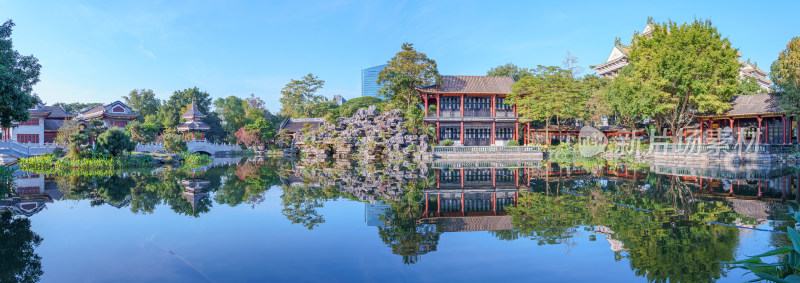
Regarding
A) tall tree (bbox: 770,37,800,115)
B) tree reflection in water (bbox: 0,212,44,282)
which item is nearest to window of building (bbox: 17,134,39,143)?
tree reflection in water (bbox: 0,212,44,282)

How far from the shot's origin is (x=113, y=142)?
19641 mm

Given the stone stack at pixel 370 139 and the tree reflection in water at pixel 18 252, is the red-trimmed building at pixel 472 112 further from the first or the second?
the tree reflection in water at pixel 18 252

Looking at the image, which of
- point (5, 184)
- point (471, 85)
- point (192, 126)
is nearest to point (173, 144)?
point (5, 184)

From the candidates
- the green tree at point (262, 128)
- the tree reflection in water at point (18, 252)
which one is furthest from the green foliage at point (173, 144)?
the tree reflection in water at point (18, 252)

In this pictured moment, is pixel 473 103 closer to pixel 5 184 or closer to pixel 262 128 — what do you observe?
pixel 262 128

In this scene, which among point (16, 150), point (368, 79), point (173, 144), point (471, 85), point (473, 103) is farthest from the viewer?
point (368, 79)

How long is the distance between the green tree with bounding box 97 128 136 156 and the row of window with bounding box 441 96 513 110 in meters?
20.0

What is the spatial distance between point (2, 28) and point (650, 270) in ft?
58.1

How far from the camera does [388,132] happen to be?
25.8 m

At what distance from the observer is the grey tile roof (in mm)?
29203

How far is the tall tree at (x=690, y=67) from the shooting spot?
21672 millimetres

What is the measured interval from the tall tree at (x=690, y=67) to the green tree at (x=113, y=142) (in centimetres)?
2786

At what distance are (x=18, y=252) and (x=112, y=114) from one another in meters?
40.2

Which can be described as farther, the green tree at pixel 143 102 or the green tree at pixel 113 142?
the green tree at pixel 143 102
